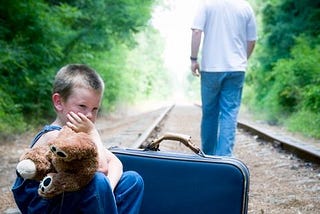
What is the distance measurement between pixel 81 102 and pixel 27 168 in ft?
1.43

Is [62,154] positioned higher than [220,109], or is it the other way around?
[62,154]

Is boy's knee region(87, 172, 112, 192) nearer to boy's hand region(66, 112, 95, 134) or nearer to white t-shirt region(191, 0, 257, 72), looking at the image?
boy's hand region(66, 112, 95, 134)

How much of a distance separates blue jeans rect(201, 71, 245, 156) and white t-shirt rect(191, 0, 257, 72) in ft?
0.30

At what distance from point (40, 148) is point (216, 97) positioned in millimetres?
2950

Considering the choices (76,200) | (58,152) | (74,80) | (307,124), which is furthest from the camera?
(307,124)

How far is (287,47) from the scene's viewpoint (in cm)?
1426

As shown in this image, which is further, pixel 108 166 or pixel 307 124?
pixel 307 124

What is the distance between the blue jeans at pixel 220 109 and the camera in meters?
4.20

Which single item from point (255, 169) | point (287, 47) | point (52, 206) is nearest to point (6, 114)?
point (255, 169)

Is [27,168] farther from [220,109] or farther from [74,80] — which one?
[220,109]

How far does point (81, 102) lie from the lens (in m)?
1.92

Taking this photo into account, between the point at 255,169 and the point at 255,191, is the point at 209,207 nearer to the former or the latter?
the point at 255,191

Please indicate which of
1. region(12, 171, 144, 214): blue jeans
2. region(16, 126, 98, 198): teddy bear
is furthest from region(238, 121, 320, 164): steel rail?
region(16, 126, 98, 198): teddy bear

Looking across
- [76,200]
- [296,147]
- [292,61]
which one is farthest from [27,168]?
[292,61]
